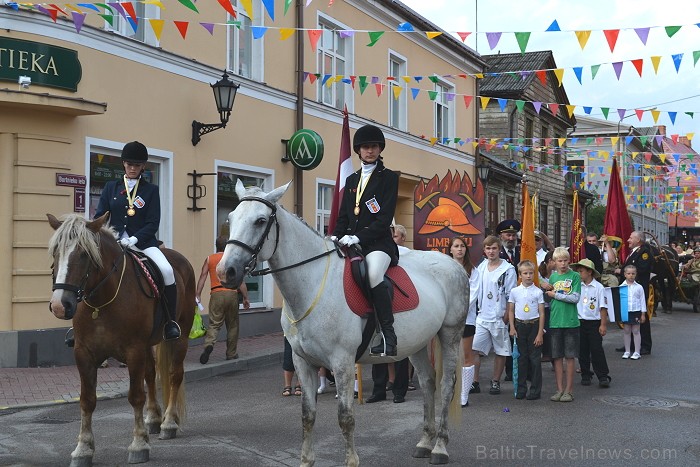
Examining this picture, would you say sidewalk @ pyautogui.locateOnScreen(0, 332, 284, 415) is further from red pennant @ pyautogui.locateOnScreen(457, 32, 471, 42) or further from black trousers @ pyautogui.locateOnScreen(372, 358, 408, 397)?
red pennant @ pyautogui.locateOnScreen(457, 32, 471, 42)

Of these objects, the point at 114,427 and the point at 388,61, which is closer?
the point at 114,427

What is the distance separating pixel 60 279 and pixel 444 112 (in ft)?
69.0

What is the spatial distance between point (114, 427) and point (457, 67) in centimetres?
2071

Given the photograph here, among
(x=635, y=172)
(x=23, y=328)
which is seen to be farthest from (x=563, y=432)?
(x=635, y=172)

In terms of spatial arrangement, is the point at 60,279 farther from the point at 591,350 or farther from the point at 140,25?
the point at 140,25

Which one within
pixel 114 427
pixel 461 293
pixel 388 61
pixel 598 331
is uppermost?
pixel 388 61

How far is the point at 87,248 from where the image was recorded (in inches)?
229

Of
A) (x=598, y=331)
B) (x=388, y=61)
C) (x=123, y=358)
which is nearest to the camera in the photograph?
(x=123, y=358)

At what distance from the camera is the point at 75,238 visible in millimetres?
5770

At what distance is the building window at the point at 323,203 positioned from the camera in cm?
1834

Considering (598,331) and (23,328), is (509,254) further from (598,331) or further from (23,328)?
(23,328)

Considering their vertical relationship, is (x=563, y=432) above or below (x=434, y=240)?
below

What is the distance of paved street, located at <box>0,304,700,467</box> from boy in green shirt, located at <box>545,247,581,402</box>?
372mm

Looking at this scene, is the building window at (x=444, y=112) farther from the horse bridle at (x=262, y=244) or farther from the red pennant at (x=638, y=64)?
the horse bridle at (x=262, y=244)
